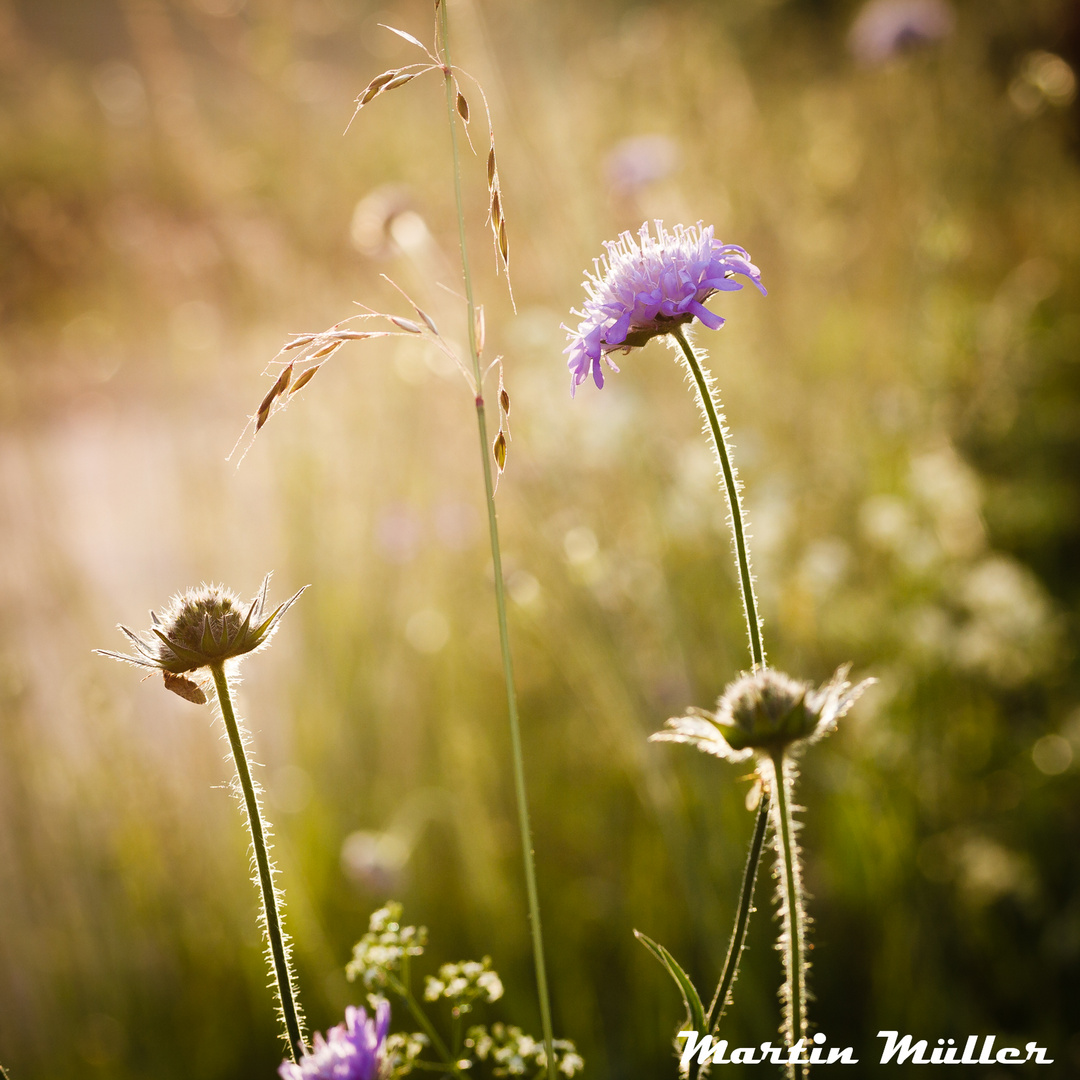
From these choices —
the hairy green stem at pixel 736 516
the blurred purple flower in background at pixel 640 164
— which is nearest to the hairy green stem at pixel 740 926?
the hairy green stem at pixel 736 516

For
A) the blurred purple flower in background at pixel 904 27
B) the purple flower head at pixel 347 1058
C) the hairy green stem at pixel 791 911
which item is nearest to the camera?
the purple flower head at pixel 347 1058

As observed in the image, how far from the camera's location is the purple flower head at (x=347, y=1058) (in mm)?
688

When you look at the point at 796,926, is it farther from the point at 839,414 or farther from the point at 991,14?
the point at 991,14

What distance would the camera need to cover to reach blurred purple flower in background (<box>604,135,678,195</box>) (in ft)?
10.3

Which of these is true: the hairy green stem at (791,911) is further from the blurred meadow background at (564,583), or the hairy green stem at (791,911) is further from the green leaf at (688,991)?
the blurred meadow background at (564,583)

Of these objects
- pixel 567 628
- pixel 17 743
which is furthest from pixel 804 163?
pixel 17 743

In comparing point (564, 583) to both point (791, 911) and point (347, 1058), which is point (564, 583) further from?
point (347, 1058)

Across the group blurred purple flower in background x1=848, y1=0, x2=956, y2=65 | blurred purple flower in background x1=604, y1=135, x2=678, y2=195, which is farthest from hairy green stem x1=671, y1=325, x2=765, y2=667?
blurred purple flower in background x1=848, y1=0, x2=956, y2=65

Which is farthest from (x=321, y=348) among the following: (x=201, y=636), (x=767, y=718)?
(x=767, y=718)

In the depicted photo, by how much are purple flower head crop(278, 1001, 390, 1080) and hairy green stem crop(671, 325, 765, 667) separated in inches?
17.5

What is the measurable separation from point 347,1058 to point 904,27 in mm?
3783

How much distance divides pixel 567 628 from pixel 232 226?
57.8 inches

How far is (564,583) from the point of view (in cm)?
199

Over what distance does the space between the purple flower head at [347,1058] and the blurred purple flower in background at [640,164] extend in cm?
290
